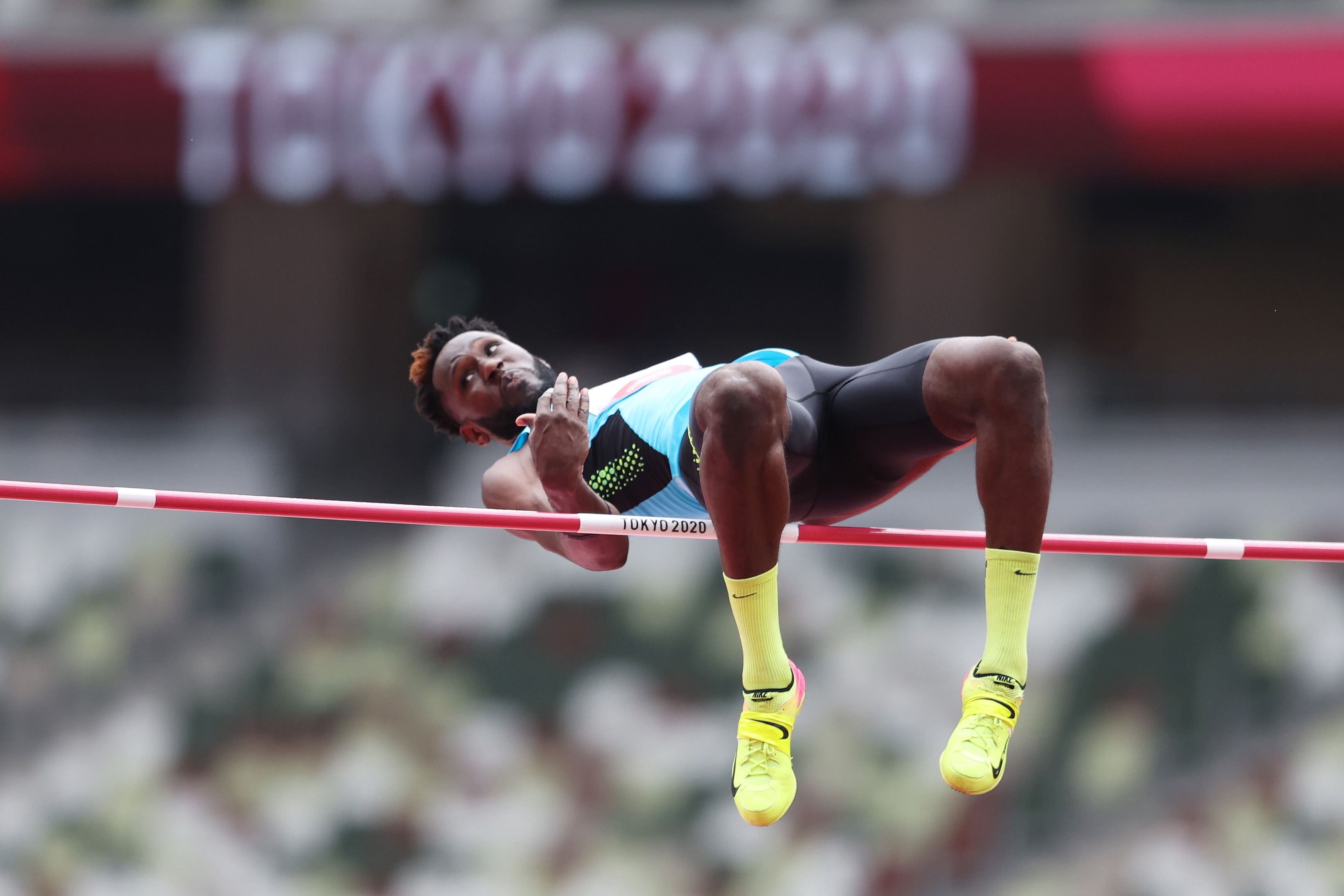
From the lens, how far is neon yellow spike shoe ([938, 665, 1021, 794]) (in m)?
3.52

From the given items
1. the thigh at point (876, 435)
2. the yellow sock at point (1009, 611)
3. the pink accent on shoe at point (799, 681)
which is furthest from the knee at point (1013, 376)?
the pink accent on shoe at point (799, 681)

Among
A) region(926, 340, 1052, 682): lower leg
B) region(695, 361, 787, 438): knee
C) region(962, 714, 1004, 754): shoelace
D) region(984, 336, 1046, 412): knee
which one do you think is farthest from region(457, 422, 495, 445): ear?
region(962, 714, 1004, 754): shoelace

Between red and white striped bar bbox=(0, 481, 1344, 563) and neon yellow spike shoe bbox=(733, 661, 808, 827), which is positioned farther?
red and white striped bar bbox=(0, 481, 1344, 563)

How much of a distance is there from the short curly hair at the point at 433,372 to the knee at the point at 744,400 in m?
1.10

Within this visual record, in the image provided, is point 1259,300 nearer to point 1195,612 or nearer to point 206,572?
point 1195,612

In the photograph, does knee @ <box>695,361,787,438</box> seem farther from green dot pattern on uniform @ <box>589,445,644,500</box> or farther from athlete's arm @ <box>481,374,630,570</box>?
green dot pattern on uniform @ <box>589,445,644,500</box>

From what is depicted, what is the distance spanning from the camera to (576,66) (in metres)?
8.66

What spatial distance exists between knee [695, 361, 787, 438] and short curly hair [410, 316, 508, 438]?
1.10 m

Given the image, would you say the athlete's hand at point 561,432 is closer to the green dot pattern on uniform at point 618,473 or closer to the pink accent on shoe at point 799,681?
the green dot pattern on uniform at point 618,473

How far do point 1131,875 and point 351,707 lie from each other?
437 centimetres

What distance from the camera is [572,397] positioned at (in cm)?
387

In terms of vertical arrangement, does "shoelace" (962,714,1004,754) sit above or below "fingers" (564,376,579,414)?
below

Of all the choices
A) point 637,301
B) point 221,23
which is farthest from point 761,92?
point 221,23

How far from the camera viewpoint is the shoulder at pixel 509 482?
4.31m
